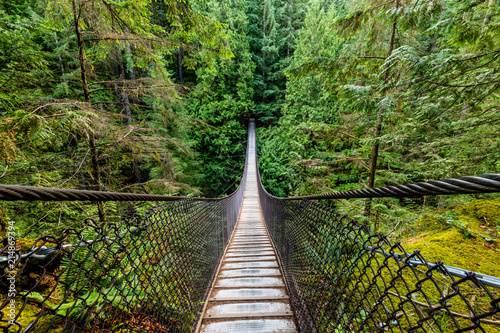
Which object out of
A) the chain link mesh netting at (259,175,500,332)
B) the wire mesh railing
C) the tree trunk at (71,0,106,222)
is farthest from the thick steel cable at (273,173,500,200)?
the tree trunk at (71,0,106,222)

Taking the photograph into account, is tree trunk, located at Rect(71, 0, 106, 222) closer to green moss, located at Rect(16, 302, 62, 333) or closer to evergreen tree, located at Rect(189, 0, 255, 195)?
green moss, located at Rect(16, 302, 62, 333)

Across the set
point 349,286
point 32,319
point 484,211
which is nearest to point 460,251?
point 484,211

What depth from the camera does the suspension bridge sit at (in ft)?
1.98

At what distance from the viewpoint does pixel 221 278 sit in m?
2.04

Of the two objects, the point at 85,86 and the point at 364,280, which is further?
the point at 85,86

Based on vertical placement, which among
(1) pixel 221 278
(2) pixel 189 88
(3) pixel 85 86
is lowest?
(1) pixel 221 278

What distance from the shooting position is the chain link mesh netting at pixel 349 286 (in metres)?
0.79

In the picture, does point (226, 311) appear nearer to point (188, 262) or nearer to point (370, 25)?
point (188, 262)

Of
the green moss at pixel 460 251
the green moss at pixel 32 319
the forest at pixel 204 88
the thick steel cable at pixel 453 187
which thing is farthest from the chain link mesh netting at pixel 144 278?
the green moss at pixel 460 251

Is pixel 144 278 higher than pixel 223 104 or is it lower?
lower

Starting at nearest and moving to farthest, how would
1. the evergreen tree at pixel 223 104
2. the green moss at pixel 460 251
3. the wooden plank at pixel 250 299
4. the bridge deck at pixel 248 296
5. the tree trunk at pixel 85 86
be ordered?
the green moss at pixel 460 251 < the bridge deck at pixel 248 296 < the wooden plank at pixel 250 299 < the tree trunk at pixel 85 86 < the evergreen tree at pixel 223 104

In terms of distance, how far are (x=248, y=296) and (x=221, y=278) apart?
1.51ft

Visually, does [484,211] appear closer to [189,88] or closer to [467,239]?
[467,239]

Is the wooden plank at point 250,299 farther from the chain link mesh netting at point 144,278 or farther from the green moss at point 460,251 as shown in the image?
the green moss at point 460,251
